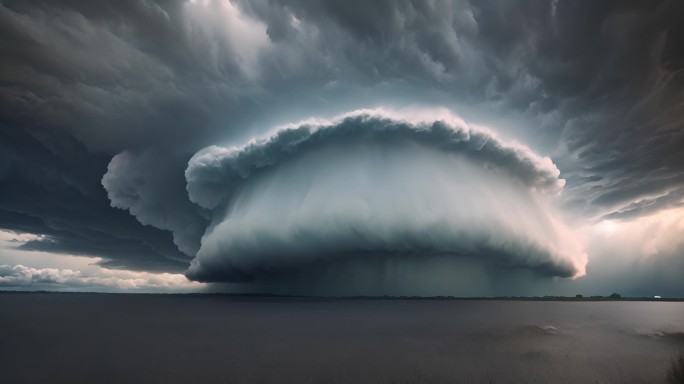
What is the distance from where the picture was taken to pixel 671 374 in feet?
82.3

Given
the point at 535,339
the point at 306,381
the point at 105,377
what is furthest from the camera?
the point at 535,339

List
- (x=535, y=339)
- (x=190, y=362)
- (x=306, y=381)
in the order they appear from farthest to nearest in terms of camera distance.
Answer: (x=535, y=339) → (x=190, y=362) → (x=306, y=381)

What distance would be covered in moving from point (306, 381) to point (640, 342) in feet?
144

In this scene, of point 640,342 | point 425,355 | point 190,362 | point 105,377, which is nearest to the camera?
point 105,377

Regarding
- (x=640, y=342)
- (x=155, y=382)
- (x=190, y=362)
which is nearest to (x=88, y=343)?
Result: (x=190, y=362)

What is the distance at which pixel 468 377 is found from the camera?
25.2m

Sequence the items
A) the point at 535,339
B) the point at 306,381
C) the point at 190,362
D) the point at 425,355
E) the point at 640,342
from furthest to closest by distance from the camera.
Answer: the point at 535,339, the point at 640,342, the point at 425,355, the point at 190,362, the point at 306,381

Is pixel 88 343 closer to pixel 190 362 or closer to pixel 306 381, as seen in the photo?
pixel 190 362

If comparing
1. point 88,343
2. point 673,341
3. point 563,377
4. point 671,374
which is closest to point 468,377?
point 563,377

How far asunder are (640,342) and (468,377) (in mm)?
33080

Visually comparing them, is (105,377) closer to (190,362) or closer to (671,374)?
(190,362)

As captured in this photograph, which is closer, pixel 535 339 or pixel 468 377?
pixel 468 377

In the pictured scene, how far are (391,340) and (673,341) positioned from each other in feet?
116

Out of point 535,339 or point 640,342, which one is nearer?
point 640,342
